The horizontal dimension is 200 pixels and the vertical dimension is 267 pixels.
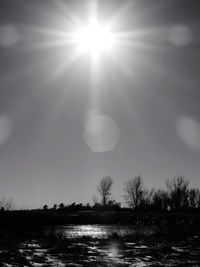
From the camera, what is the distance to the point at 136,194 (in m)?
98.7

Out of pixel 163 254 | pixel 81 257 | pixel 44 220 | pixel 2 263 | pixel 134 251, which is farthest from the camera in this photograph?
pixel 44 220

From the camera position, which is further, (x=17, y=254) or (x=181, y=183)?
(x=181, y=183)

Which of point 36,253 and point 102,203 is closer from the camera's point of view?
point 36,253

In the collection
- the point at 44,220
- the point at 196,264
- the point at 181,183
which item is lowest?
the point at 196,264

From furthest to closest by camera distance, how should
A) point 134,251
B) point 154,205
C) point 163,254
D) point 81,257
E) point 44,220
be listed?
point 154,205, point 44,220, point 134,251, point 163,254, point 81,257

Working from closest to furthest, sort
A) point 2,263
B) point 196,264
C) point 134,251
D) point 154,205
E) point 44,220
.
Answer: point 2,263
point 196,264
point 134,251
point 44,220
point 154,205

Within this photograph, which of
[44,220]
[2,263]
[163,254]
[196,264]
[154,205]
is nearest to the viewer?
[2,263]

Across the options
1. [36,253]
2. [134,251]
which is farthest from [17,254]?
[134,251]

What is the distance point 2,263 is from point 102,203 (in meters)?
92.0

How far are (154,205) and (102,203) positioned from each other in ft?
49.4

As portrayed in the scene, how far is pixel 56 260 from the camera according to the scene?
36.5 feet

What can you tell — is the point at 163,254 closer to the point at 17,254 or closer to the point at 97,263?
the point at 97,263

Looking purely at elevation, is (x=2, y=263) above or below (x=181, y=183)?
below

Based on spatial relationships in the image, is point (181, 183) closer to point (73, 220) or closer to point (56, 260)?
point (73, 220)
